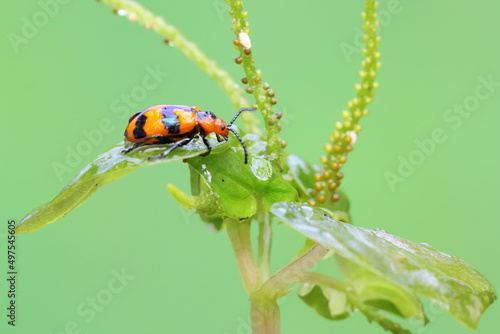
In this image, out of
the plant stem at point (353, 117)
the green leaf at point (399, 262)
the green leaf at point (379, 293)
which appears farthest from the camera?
the green leaf at point (379, 293)

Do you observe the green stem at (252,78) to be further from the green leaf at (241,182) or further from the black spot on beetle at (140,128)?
the black spot on beetle at (140,128)

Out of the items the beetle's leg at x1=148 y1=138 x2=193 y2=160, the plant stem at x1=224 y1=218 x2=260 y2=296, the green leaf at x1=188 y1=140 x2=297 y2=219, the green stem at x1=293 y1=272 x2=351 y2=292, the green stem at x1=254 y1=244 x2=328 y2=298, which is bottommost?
the green stem at x1=293 y1=272 x2=351 y2=292

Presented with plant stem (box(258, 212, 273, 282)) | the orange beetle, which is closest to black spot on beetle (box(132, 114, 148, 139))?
the orange beetle

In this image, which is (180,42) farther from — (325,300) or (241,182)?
(325,300)

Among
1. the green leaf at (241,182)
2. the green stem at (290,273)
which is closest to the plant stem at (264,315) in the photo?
the green stem at (290,273)

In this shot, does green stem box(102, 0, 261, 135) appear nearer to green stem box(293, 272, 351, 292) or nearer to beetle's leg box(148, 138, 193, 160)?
beetle's leg box(148, 138, 193, 160)

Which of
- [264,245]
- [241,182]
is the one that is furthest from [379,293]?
[241,182]

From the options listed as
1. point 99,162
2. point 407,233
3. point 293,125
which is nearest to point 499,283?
point 407,233
